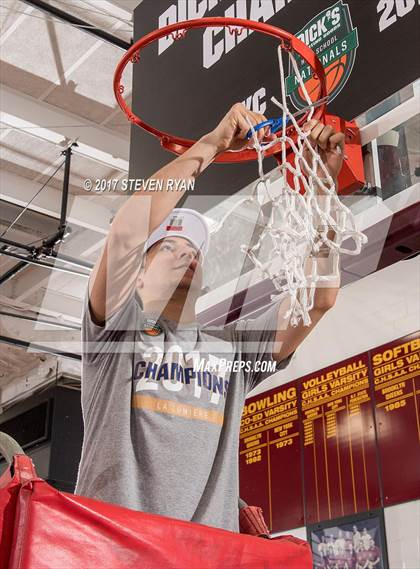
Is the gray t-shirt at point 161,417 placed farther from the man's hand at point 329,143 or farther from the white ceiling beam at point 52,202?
the white ceiling beam at point 52,202

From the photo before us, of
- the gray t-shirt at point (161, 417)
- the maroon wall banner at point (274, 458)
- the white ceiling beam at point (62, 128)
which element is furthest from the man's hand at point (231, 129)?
the white ceiling beam at point (62, 128)

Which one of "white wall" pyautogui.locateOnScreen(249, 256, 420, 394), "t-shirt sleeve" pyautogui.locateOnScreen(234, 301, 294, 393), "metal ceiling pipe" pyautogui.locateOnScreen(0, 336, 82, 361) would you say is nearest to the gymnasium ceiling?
"metal ceiling pipe" pyautogui.locateOnScreen(0, 336, 82, 361)

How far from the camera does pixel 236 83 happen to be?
2.38 m

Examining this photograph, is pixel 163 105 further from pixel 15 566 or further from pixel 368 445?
pixel 15 566

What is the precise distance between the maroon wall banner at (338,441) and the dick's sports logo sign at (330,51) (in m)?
1.52

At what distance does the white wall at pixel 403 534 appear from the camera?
305 centimetres

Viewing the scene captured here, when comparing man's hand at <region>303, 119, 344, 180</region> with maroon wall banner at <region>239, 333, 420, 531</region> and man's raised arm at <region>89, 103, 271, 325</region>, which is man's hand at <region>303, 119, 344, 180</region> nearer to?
Result: man's raised arm at <region>89, 103, 271, 325</region>

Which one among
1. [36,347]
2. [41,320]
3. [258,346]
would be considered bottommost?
[258,346]

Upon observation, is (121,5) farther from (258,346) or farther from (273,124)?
(258,346)

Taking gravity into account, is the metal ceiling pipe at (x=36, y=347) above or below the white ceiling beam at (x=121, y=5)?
below
